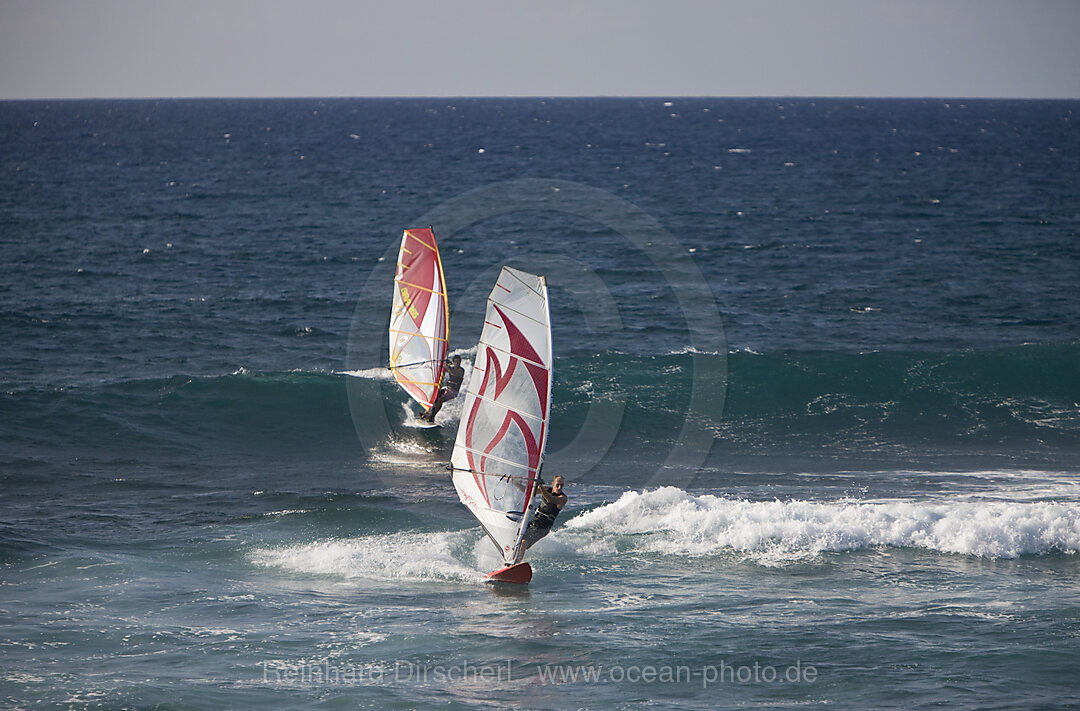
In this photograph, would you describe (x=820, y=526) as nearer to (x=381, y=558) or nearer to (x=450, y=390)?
(x=381, y=558)

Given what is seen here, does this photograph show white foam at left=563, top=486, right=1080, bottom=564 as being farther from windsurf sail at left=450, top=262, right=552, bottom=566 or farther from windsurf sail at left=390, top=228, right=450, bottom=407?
windsurf sail at left=390, top=228, right=450, bottom=407

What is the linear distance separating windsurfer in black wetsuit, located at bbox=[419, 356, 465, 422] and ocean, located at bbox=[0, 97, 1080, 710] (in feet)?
2.13

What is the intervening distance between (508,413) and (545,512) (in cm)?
193

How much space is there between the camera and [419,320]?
88.9 ft

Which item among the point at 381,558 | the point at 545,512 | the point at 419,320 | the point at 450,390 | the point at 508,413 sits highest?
the point at 419,320

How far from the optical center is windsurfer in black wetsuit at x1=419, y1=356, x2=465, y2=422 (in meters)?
27.3

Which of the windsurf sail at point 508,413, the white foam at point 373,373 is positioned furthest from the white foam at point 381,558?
the white foam at point 373,373

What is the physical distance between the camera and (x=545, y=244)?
56.3 meters

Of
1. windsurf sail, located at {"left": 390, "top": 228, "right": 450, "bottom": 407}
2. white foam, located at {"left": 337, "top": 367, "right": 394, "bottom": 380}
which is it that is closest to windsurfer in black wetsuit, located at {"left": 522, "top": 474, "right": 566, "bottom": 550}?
windsurf sail, located at {"left": 390, "top": 228, "right": 450, "bottom": 407}

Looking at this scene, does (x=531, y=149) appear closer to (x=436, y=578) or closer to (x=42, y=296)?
(x=42, y=296)

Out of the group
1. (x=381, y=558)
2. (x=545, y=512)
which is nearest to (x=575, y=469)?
(x=381, y=558)

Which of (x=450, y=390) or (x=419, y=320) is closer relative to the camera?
(x=419, y=320)

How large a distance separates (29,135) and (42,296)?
107 m

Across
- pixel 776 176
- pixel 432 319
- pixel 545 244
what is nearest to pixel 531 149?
pixel 776 176
